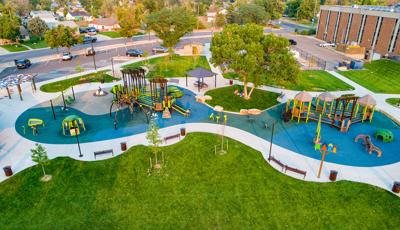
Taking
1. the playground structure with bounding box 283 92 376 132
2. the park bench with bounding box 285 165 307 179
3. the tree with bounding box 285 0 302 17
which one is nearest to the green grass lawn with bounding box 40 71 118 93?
the playground structure with bounding box 283 92 376 132

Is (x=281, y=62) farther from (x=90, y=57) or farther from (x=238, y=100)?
(x=90, y=57)

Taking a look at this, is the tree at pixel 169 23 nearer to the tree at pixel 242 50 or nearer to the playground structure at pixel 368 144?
the tree at pixel 242 50

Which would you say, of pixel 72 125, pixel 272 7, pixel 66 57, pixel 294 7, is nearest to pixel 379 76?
pixel 72 125

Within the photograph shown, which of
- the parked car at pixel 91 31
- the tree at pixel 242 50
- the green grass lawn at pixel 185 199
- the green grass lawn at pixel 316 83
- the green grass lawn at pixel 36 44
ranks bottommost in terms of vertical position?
the green grass lawn at pixel 185 199

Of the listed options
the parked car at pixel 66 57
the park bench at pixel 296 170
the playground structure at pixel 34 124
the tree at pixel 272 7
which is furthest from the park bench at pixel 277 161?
the tree at pixel 272 7

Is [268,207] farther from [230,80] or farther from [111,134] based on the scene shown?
[230,80]

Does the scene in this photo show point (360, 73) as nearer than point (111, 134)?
No

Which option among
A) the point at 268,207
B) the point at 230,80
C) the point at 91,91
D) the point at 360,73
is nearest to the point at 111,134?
the point at 91,91
